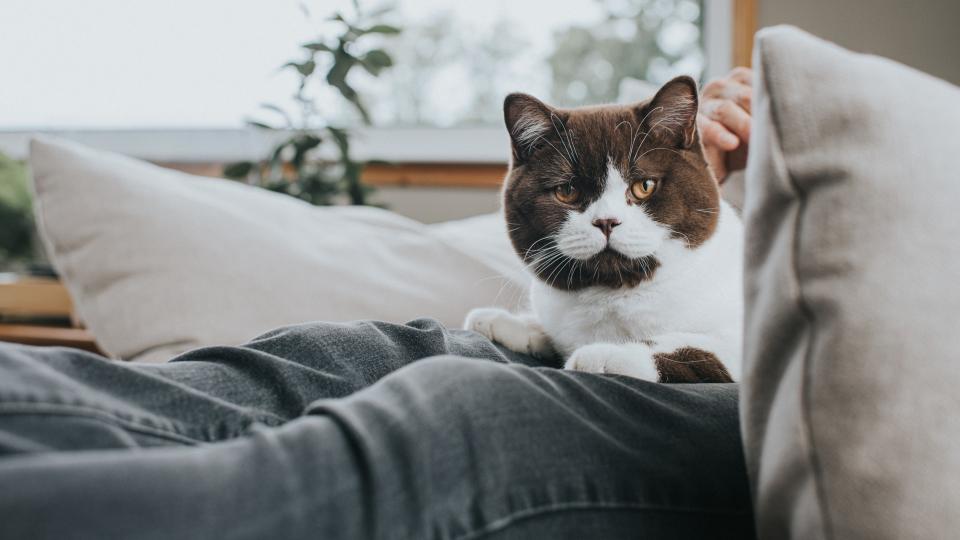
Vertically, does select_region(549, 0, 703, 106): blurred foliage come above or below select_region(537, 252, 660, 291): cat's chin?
above

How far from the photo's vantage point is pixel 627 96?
4.94ft

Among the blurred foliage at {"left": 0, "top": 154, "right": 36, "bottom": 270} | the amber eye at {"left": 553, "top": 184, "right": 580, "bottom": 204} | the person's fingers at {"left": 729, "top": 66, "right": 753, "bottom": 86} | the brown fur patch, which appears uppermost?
the person's fingers at {"left": 729, "top": 66, "right": 753, "bottom": 86}

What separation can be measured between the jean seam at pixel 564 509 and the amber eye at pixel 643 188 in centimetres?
39

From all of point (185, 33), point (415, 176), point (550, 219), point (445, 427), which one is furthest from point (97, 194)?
point (185, 33)

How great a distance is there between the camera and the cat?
82 cm

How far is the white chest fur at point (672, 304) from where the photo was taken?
84 centimetres

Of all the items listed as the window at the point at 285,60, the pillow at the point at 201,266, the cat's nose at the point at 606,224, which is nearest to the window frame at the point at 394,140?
the window at the point at 285,60

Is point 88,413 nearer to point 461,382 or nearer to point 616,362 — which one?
point 461,382

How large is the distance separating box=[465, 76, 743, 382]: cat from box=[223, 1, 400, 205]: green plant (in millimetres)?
1058

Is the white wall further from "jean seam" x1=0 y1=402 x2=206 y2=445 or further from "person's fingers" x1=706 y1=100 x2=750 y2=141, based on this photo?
"jean seam" x1=0 y1=402 x2=206 y2=445

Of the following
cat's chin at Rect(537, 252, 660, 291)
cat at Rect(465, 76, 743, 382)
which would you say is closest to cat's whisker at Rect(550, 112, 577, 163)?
cat at Rect(465, 76, 743, 382)

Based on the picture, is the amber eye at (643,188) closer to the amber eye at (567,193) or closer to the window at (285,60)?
the amber eye at (567,193)

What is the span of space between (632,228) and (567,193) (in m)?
0.09

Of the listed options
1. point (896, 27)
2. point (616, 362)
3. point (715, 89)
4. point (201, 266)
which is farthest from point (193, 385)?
point (896, 27)
